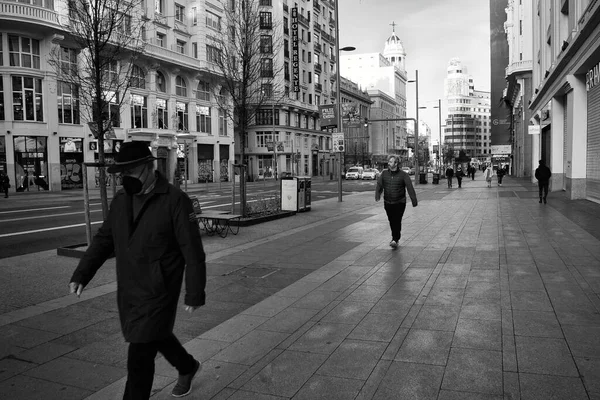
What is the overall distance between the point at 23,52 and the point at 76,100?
31.6 ft

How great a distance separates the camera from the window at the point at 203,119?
4853 centimetres

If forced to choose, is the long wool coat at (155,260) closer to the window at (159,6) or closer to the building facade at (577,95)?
the building facade at (577,95)

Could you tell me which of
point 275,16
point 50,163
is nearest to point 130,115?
point 50,163

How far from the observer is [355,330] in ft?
16.3

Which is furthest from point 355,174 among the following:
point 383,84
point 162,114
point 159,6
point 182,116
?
point 383,84

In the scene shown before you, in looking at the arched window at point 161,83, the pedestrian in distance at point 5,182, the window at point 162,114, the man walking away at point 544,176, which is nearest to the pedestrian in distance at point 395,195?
the man walking away at point 544,176

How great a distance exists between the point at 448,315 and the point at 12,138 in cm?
3262

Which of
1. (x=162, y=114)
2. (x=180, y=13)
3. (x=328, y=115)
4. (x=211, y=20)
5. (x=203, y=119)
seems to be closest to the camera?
(x=328, y=115)

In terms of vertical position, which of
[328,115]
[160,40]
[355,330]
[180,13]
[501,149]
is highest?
[180,13]

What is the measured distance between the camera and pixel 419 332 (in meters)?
4.85

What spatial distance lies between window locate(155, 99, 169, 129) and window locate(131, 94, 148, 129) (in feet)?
3.36

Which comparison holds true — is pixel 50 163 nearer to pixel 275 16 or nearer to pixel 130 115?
pixel 130 115

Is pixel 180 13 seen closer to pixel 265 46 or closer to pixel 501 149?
pixel 265 46

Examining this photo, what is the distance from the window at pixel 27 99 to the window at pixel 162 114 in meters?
10.5
